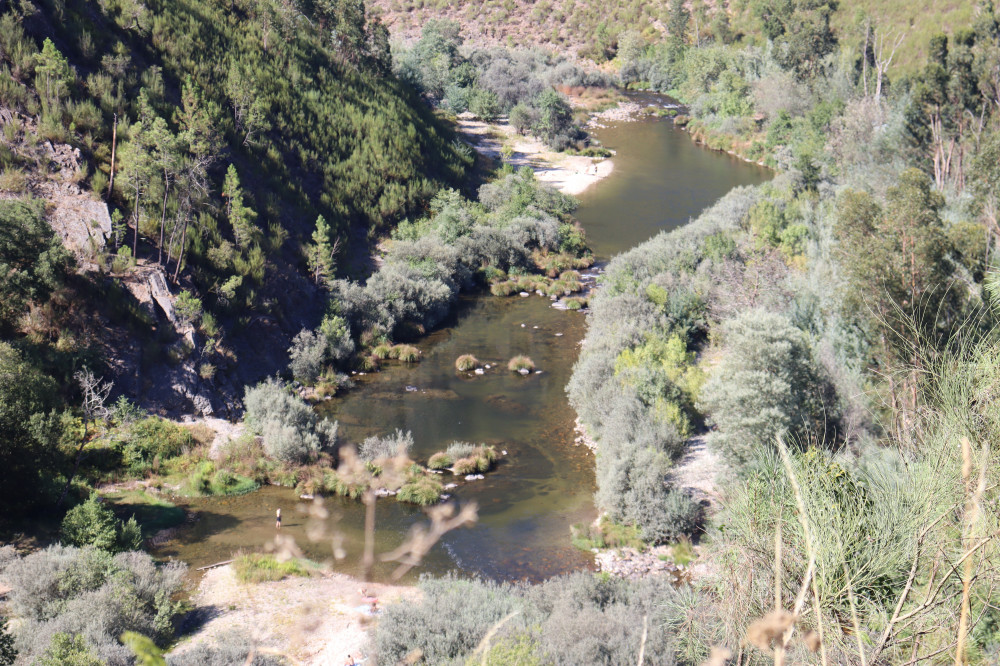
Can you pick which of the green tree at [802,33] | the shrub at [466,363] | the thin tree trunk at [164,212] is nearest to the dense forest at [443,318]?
the thin tree trunk at [164,212]

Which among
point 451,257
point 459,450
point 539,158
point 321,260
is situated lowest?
point 459,450

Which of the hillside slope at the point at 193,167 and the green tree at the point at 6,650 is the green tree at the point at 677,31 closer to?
the hillside slope at the point at 193,167

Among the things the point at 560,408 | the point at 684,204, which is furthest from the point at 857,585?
the point at 684,204

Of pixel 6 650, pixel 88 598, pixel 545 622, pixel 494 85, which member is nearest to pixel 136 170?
pixel 88 598

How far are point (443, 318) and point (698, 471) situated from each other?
1428 centimetres

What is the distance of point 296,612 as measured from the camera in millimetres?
14156

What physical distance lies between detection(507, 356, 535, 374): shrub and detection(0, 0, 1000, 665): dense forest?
73 mm

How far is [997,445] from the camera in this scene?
5.71m

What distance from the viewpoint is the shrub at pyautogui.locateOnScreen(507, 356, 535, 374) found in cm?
2653

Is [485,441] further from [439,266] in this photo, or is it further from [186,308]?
[439,266]

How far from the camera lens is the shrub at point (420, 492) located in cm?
1902

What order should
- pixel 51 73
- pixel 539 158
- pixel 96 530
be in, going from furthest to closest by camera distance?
pixel 539 158 → pixel 51 73 → pixel 96 530

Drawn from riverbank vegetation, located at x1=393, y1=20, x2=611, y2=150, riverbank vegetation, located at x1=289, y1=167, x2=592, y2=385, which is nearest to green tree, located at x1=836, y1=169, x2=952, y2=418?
riverbank vegetation, located at x1=289, y1=167, x2=592, y2=385

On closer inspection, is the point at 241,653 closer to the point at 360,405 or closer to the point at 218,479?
the point at 218,479
